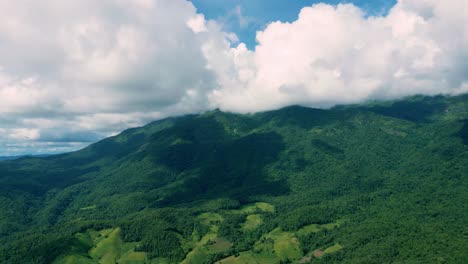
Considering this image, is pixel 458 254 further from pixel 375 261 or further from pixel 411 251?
pixel 375 261

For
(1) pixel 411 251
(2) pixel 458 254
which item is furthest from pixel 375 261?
(2) pixel 458 254

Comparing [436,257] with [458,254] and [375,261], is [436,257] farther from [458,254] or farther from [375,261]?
[375,261]

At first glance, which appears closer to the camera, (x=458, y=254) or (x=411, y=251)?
(x=458, y=254)

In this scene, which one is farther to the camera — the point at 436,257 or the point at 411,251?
the point at 411,251

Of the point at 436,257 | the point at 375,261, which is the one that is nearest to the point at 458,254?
the point at 436,257
